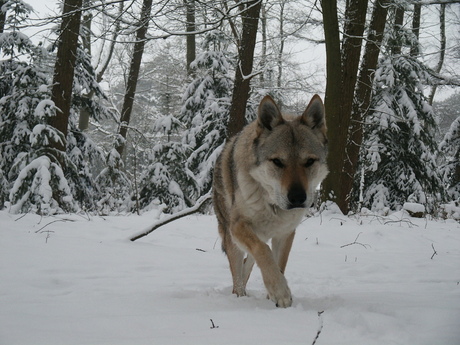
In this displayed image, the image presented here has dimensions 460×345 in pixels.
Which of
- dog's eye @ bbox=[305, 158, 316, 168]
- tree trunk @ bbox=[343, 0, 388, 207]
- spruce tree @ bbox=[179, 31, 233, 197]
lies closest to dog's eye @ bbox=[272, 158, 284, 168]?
dog's eye @ bbox=[305, 158, 316, 168]

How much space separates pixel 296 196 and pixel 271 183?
316 mm

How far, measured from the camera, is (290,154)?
3340 millimetres

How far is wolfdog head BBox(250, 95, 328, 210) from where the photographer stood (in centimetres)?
314

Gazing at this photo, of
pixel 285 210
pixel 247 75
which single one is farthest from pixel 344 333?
pixel 247 75

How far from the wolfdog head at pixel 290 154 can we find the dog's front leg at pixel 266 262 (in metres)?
0.36

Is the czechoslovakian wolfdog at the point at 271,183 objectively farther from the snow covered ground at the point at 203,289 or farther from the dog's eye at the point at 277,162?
the snow covered ground at the point at 203,289

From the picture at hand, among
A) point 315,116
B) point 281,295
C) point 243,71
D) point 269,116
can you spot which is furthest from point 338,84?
point 281,295

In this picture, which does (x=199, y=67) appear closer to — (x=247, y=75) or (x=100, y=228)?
(x=247, y=75)

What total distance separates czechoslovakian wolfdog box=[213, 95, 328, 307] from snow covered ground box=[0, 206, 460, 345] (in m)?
0.36

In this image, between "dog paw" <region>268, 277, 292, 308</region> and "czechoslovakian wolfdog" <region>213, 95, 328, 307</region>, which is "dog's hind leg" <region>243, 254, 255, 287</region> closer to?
"czechoslovakian wolfdog" <region>213, 95, 328, 307</region>

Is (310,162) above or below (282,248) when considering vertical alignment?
above

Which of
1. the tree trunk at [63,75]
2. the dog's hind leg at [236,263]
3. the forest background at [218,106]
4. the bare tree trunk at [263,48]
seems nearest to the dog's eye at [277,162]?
the dog's hind leg at [236,263]

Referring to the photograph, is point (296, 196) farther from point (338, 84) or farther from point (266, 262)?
point (338, 84)

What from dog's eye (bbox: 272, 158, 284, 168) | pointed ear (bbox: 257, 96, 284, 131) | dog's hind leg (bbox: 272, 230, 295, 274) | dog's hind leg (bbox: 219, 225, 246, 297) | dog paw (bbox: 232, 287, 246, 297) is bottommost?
dog paw (bbox: 232, 287, 246, 297)
